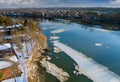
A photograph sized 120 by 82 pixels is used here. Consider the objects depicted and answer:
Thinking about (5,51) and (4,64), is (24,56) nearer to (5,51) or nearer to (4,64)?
(5,51)

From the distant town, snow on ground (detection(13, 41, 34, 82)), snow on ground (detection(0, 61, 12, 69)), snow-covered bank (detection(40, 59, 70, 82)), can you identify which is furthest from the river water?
the distant town

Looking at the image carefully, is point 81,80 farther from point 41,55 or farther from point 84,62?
point 41,55

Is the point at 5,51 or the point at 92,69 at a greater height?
the point at 5,51

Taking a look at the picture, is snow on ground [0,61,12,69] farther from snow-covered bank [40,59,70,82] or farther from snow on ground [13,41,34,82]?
snow-covered bank [40,59,70,82]

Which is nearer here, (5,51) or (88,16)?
(5,51)

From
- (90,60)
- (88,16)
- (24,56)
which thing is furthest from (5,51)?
(88,16)

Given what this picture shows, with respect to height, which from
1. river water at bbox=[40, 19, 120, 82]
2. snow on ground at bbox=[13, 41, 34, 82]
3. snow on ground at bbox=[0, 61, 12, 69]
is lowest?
river water at bbox=[40, 19, 120, 82]

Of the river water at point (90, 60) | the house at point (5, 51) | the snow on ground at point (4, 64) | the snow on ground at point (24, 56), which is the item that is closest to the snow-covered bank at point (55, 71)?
the river water at point (90, 60)

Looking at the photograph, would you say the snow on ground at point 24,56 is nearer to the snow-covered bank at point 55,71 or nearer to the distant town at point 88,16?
the snow-covered bank at point 55,71
